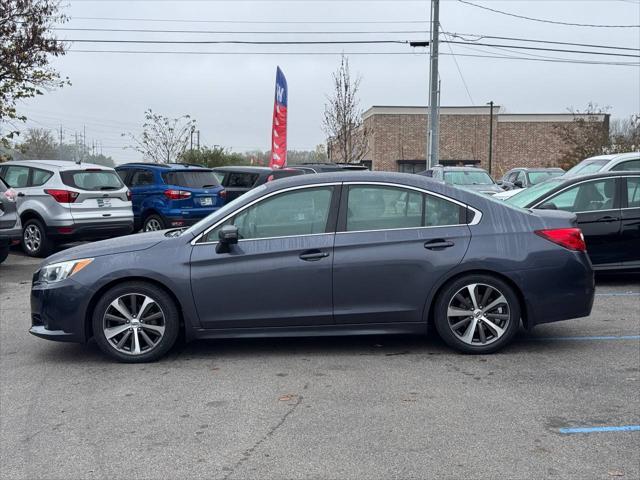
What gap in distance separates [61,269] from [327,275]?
2.35 metres

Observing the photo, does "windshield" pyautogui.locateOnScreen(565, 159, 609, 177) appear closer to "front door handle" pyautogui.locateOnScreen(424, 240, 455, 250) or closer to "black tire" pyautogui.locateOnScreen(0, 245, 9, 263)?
"front door handle" pyautogui.locateOnScreen(424, 240, 455, 250)

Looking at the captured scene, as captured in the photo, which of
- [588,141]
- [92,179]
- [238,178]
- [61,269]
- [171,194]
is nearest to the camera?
[61,269]

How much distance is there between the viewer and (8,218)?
39.8ft

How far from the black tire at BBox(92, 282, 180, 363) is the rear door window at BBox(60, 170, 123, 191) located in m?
8.25

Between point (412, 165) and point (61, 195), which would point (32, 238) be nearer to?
point (61, 195)

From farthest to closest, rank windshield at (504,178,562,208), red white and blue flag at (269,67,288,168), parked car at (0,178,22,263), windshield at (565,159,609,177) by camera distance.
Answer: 1. red white and blue flag at (269,67,288,168)
2. windshield at (565,159,609,177)
3. parked car at (0,178,22,263)
4. windshield at (504,178,562,208)

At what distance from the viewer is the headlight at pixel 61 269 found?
6500 millimetres

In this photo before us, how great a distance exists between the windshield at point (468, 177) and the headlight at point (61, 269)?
1738 cm

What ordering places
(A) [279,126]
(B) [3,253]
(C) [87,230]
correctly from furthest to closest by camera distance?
(A) [279,126]
(C) [87,230]
(B) [3,253]

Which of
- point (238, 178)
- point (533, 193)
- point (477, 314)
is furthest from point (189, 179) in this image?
point (477, 314)

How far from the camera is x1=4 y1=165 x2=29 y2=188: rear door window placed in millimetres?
14426

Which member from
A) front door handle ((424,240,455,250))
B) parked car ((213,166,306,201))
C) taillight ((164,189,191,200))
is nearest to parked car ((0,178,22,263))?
taillight ((164,189,191,200))

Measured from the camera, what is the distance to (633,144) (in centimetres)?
3766

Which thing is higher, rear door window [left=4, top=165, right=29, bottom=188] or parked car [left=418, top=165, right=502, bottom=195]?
parked car [left=418, top=165, right=502, bottom=195]
